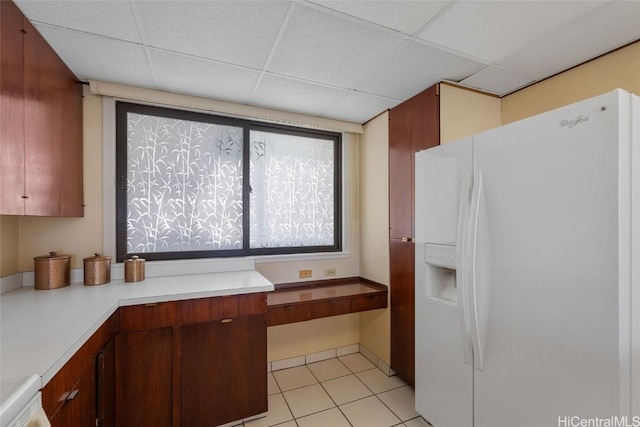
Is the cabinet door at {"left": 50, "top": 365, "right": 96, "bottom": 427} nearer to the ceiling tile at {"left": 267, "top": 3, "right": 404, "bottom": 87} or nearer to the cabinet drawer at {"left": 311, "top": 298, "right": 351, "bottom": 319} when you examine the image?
the cabinet drawer at {"left": 311, "top": 298, "right": 351, "bottom": 319}

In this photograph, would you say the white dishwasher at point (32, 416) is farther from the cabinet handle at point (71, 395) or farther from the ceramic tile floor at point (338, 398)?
the ceramic tile floor at point (338, 398)

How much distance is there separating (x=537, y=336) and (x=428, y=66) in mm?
1627

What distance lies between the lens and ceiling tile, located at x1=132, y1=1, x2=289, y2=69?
1333 millimetres

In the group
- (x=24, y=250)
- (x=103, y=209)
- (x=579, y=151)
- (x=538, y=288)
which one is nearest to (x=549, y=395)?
(x=538, y=288)

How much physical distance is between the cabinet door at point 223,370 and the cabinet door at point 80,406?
1.53 ft

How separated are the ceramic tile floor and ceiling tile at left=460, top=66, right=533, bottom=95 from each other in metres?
2.39

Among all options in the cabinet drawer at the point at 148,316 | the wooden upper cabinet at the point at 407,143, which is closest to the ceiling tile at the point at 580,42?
the wooden upper cabinet at the point at 407,143

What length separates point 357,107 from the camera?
2545mm

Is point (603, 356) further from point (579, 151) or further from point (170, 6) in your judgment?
point (170, 6)

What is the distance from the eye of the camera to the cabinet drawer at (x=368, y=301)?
8.09 ft

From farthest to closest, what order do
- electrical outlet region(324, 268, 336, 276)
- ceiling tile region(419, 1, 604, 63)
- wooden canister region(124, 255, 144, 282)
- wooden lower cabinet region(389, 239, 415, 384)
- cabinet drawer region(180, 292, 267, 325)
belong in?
electrical outlet region(324, 268, 336, 276), wooden lower cabinet region(389, 239, 415, 384), wooden canister region(124, 255, 144, 282), cabinet drawer region(180, 292, 267, 325), ceiling tile region(419, 1, 604, 63)

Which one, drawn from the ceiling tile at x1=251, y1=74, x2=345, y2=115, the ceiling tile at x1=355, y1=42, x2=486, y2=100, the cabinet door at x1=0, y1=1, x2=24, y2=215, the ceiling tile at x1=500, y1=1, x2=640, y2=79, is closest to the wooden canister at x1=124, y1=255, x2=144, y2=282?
the cabinet door at x1=0, y1=1, x2=24, y2=215

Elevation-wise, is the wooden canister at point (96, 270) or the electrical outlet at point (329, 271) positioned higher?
the wooden canister at point (96, 270)

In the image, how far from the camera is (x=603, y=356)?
1.00 meters
